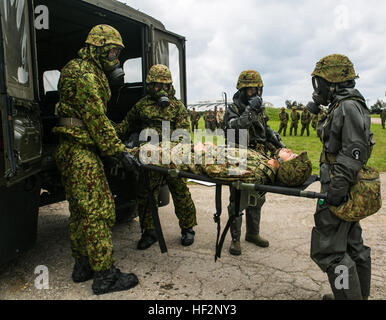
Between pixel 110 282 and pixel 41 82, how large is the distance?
4044mm

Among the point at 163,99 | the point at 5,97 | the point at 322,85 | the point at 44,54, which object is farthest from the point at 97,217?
the point at 44,54

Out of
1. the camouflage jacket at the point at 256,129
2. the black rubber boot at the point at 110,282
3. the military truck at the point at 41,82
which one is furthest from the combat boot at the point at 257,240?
the black rubber boot at the point at 110,282

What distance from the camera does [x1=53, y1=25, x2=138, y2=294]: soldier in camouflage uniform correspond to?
2881 mm

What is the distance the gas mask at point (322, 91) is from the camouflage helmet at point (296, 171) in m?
0.43

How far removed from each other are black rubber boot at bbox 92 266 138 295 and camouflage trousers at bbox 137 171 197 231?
1.02 m

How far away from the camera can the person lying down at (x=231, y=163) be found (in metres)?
2.66

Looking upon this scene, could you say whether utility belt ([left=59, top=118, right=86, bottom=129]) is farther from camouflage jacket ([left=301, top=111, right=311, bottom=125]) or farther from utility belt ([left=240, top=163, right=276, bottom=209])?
camouflage jacket ([left=301, top=111, right=311, bottom=125])

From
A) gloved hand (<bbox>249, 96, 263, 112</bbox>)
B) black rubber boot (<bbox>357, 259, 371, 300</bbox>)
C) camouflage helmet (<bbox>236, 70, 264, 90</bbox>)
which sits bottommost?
black rubber boot (<bbox>357, 259, 371, 300</bbox>)

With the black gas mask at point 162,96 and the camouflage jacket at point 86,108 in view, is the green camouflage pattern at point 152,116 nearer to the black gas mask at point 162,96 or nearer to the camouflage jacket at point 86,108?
the black gas mask at point 162,96

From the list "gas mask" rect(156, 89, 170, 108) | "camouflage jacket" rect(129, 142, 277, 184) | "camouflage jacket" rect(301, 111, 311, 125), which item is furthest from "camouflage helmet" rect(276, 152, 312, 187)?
"camouflage jacket" rect(301, 111, 311, 125)

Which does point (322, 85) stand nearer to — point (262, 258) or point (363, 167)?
point (363, 167)

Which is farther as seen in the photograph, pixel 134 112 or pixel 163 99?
pixel 134 112

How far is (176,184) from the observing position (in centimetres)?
397

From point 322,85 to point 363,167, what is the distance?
685mm
